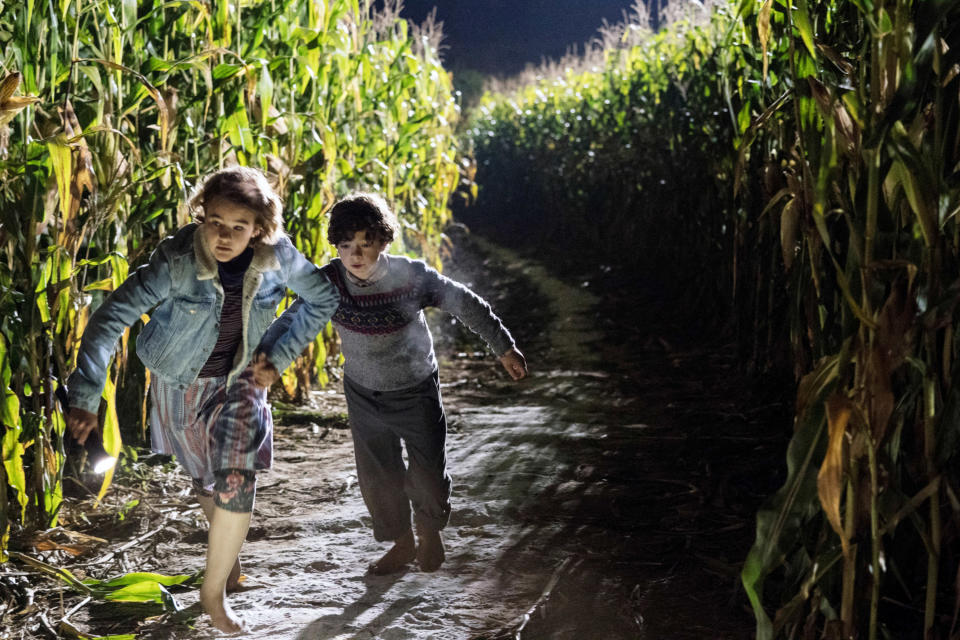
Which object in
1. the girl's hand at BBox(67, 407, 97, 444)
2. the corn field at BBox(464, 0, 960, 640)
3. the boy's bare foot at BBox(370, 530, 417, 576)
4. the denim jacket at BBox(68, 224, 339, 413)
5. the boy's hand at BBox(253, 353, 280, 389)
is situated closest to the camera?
the corn field at BBox(464, 0, 960, 640)

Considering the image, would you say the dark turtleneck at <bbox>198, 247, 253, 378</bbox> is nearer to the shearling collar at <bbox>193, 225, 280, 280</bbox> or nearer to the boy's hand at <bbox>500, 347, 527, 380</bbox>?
the shearling collar at <bbox>193, 225, 280, 280</bbox>

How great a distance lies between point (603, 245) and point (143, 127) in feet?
24.5

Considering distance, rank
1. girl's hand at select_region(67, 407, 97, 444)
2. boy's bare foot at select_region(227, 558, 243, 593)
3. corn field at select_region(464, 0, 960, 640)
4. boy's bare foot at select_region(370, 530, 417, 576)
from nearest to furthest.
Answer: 1. corn field at select_region(464, 0, 960, 640)
2. girl's hand at select_region(67, 407, 97, 444)
3. boy's bare foot at select_region(227, 558, 243, 593)
4. boy's bare foot at select_region(370, 530, 417, 576)

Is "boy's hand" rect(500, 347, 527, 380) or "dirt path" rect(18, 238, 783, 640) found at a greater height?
"boy's hand" rect(500, 347, 527, 380)

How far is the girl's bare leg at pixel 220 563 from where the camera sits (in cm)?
233

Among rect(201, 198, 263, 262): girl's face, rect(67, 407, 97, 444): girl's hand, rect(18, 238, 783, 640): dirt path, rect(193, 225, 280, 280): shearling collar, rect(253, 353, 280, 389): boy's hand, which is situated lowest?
rect(18, 238, 783, 640): dirt path

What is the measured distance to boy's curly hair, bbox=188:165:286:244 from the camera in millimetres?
2320

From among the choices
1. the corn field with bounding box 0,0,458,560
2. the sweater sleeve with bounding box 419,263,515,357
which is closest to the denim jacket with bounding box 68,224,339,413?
the sweater sleeve with bounding box 419,263,515,357

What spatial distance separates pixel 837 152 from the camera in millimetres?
1688

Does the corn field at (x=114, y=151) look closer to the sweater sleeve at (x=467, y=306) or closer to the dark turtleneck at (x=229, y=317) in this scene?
the dark turtleneck at (x=229, y=317)

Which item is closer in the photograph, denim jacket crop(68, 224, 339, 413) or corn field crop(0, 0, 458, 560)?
denim jacket crop(68, 224, 339, 413)

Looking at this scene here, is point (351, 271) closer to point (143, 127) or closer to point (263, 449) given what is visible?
point (263, 449)

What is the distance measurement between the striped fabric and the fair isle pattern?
35 cm

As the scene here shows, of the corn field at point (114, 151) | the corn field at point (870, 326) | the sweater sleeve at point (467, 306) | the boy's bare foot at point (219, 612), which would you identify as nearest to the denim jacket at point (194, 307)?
the sweater sleeve at point (467, 306)
